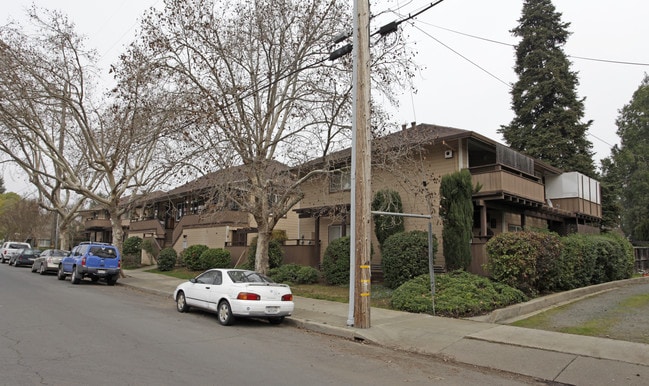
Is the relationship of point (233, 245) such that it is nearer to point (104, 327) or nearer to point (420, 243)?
point (420, 243)

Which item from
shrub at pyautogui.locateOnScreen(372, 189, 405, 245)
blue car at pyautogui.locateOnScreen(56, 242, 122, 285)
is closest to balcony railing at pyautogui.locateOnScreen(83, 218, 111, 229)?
blue car at pyautogui.locateOnScreen(56, 242, 122, 285)

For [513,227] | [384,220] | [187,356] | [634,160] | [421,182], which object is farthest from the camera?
[634,160]

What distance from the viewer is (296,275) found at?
1991 cm

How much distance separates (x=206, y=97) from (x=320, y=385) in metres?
12.1

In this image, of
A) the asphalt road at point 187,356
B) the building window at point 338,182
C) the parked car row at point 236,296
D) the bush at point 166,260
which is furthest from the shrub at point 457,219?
the bush at point 166,260

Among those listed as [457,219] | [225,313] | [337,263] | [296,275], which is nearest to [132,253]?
[296,275]

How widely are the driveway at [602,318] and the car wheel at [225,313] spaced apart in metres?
6.97

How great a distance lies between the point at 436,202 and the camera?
19.4 m

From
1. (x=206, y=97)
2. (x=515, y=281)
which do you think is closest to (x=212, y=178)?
(x=206, y=97)

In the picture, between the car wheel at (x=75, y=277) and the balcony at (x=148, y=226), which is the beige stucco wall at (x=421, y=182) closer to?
the car wheel at (x=75, y=277)

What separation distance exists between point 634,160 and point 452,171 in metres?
33.9

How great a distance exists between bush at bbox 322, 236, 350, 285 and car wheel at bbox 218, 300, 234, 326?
7.69 m

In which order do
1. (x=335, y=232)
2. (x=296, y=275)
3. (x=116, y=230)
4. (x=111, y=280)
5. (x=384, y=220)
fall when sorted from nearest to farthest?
(x=384, y=220) < (x=296, y=275) < (x=111, y=280) < (x=335, y=232) < (x=116, y=230)

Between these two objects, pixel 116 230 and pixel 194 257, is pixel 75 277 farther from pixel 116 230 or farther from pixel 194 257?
pixel 194 257
